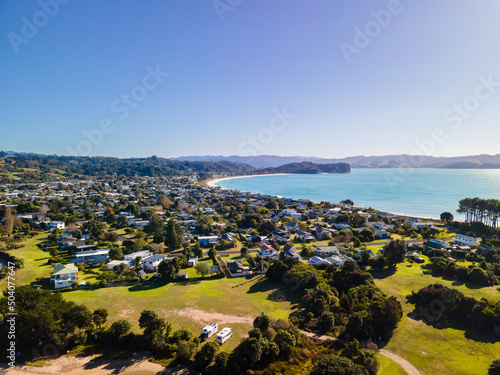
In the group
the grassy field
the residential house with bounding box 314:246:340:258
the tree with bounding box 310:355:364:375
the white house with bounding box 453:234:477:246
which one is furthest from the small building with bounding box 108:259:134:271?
the white house with bounding box 453:234:477:246

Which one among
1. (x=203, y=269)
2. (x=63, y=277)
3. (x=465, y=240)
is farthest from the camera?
(x=465, y=240)

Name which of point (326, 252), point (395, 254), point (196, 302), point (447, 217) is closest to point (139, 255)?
point (196, 302)

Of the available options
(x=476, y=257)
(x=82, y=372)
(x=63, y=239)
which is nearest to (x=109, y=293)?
(x=82, y=372)

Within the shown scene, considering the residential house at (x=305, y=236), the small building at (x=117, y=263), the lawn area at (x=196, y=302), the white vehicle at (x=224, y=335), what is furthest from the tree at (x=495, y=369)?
the small building at (x=117, y=263)

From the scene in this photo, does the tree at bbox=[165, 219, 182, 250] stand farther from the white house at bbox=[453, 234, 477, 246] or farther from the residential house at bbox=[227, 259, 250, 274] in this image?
the white house at bbox=[453, 234, 477, 246]

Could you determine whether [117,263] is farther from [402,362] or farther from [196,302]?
[402,362]

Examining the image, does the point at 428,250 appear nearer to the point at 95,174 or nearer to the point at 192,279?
the point at 192,279
